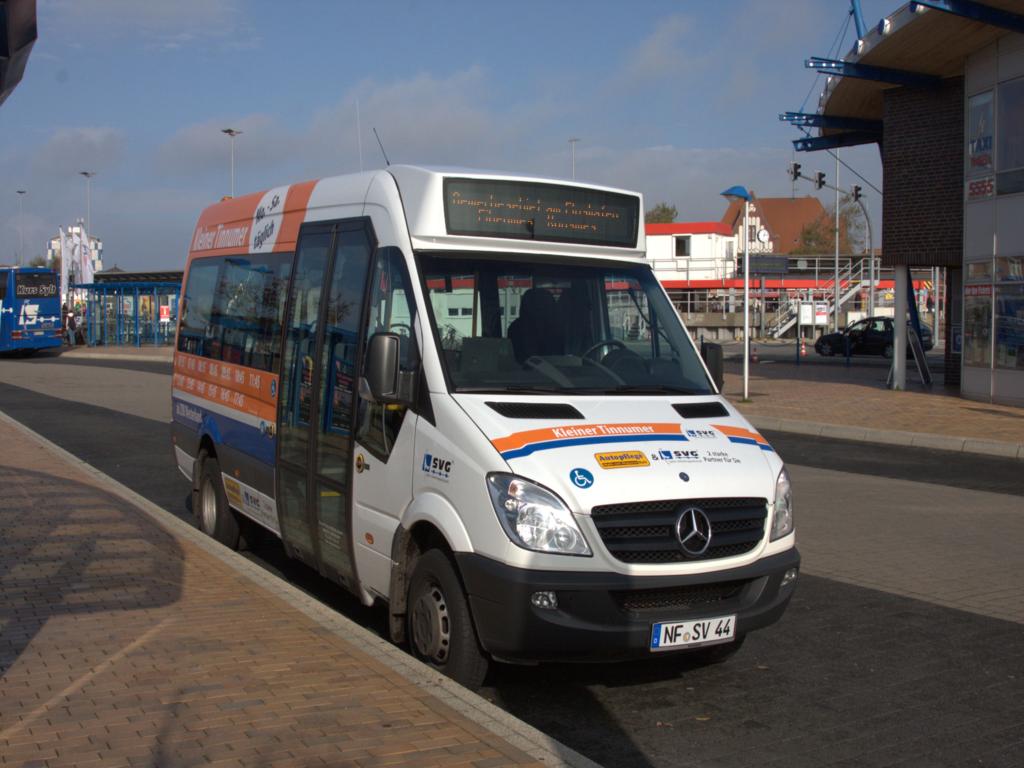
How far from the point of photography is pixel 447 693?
4.87 m

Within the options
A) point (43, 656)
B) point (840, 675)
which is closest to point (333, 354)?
point (43, 656)

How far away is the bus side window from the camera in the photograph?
595 centimetres

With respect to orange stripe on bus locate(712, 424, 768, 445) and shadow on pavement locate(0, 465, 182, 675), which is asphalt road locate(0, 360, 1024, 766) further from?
orange stripe on bus locate(712, 424, 768, 445)

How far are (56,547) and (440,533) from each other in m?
3.76

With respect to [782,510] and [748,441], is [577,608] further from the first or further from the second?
[748,441]

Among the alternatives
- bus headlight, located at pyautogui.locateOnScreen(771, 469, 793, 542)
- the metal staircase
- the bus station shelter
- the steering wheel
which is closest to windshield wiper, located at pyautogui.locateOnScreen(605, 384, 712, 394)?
the steering wheel

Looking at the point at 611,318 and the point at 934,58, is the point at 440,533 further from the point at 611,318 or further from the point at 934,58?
the point at 934,58

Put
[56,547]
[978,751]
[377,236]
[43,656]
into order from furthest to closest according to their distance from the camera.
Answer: [56,547] → [377,236] → [43,656] → [978,751]

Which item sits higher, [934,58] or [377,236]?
[934,58]

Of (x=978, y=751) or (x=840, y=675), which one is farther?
(x=840, y=675)

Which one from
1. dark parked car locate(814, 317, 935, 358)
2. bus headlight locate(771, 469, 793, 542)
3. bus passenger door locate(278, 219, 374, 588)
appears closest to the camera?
bus headlight locate(771, 469, 793, 542)

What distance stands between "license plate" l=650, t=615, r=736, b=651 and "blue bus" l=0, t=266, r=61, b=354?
4690 centimetres

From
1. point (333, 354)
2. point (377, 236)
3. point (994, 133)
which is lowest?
point (333, 354)

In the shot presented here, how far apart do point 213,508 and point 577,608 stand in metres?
5.05
